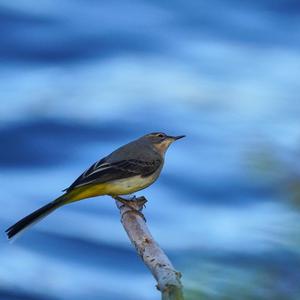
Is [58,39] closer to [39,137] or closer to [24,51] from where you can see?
[24,51]

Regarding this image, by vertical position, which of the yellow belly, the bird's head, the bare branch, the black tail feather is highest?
the bird's head

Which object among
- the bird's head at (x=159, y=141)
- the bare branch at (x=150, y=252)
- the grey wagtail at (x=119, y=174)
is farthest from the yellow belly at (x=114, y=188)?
the bird's head at (x=159, y=141)

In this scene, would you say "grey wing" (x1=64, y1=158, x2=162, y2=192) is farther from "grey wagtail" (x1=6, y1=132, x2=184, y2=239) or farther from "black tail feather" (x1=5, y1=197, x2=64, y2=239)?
"black tail feather" (x1=5, y1=197, x2=64, y2=239)

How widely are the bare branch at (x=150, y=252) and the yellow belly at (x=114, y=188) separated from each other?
12cm

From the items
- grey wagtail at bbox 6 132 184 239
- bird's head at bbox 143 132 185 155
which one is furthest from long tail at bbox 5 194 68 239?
bird's head at bbox 143 132 185 155

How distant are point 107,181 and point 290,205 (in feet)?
8.05

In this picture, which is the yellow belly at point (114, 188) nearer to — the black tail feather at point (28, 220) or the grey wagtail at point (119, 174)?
the grey wagtail at point (119, 174)

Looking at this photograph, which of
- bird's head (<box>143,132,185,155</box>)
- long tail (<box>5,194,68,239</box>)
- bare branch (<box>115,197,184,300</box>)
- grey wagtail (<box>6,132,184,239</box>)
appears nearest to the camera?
bare branch (<box>115,197,184,300</box>)

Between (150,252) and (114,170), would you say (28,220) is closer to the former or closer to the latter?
(114,170)

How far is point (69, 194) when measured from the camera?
4707 mm

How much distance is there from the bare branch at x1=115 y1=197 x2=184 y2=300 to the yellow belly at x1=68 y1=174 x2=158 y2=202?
0.12 metres

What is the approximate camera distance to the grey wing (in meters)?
4.82

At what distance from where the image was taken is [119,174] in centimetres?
495

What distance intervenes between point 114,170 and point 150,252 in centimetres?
155
